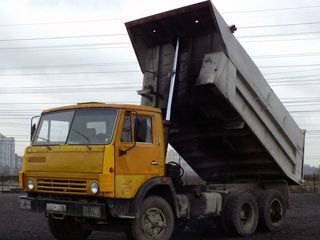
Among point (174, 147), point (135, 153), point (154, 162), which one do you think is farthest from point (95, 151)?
point (174, 147)

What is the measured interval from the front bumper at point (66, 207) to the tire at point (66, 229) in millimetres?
756

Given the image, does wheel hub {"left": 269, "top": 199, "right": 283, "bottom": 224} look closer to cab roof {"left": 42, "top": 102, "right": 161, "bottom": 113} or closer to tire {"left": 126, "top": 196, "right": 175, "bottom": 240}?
tire {"left": 126, "top": 196, "right": 175, "bottom": 240}

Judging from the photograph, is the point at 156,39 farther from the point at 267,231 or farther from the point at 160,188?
the point at 267,231

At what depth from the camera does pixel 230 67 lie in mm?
9586

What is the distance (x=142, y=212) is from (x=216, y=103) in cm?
287

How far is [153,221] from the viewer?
27.2ft

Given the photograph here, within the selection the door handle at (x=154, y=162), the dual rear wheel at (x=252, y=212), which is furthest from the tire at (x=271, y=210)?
the door handle at (x=154, y=162)

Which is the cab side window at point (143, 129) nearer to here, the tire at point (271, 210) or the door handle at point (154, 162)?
the door handle at point (154, 162)

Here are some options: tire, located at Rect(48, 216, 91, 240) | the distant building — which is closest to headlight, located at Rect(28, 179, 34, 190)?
tire, located at Rect(48, 216, 91, 240)

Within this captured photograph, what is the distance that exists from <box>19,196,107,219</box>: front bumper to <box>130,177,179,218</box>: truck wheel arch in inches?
19.7

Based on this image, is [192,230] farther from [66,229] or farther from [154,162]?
[154,162]

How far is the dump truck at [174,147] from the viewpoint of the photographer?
26.1ft

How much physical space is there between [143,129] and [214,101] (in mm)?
2103

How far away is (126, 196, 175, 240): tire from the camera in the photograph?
8.01 m
